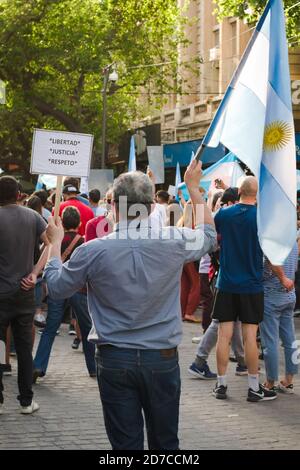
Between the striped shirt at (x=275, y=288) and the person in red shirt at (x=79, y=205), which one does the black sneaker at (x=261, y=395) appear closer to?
the striped shirt at (x=275, y=288)

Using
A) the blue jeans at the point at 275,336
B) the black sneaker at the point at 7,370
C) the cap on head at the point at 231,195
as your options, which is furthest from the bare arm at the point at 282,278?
the black sneaker at the point at 7,370

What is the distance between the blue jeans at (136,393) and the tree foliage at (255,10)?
713 inches

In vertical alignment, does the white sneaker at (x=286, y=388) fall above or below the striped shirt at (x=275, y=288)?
below

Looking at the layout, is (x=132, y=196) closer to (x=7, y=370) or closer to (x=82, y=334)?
(x=82, y=334)

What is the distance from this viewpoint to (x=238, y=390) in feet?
29.7

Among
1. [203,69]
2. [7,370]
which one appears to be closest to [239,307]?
[7,370]

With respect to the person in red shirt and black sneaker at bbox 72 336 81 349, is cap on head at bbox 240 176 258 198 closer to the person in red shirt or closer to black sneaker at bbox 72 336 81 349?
black sneaker at bbox 72 336 81 349

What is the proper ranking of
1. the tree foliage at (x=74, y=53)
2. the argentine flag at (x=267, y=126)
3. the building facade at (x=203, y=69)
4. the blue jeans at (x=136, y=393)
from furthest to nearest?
the building facade at (x=203, y=69) → the tree foliage at (x=74, y=53) → the argentine flag at (x=267, y=126) → the blue jeans at (x=136, y=393)

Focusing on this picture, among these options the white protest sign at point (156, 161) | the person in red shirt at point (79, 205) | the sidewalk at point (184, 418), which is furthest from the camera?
the white protest sign at point (156, 161)

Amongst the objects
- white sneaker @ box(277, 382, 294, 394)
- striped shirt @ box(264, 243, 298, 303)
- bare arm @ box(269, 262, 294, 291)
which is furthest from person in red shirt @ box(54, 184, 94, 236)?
bare arm @ box(269, 262, 294, 291)

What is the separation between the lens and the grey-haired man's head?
5.00 metres

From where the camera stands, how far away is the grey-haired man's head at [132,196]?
16.4ft

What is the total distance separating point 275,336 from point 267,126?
115 inches
